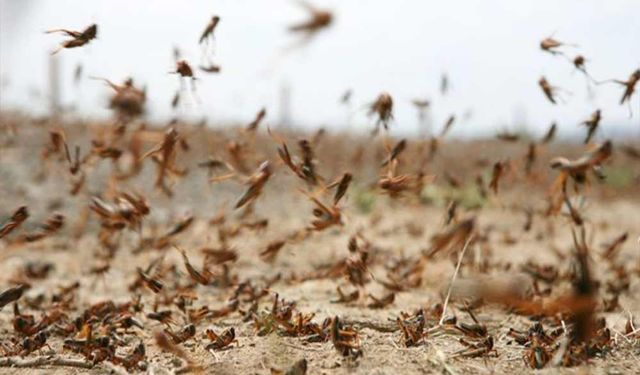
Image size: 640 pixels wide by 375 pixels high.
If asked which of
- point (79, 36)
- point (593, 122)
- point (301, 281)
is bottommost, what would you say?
point (301, 281)

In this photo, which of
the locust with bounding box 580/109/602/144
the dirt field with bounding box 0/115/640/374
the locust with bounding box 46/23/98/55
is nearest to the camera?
the dirt field with bounding box 0/115/640/374

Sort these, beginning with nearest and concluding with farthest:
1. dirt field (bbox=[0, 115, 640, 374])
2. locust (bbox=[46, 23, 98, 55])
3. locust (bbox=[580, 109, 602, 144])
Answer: dirt field (bbox=[0, 115, 640, 374])
locust (bbox=[46, 23, 98, 55])
locust (bbox=[580, 109, 602, 144])

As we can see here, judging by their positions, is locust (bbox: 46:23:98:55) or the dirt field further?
locust (bbox: 46:23:98:55)

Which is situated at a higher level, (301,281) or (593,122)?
(593,122)

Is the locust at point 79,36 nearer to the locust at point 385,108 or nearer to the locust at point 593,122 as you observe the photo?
the locust at point 385,108

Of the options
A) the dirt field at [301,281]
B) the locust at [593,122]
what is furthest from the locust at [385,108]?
the locust at [593,122]

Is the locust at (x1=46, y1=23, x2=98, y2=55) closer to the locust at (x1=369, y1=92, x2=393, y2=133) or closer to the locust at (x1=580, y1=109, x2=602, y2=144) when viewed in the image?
the locust at (x1=369, y1=92, x2=393, y2=133)

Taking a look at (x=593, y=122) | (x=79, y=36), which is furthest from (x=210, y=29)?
(x=593, y=122)

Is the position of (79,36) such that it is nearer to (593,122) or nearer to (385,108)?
(385,108)

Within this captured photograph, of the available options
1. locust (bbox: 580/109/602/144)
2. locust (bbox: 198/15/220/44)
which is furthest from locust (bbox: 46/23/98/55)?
locust (bbox: 580/109/602/144)

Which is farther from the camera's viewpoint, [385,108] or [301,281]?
[301,281]
